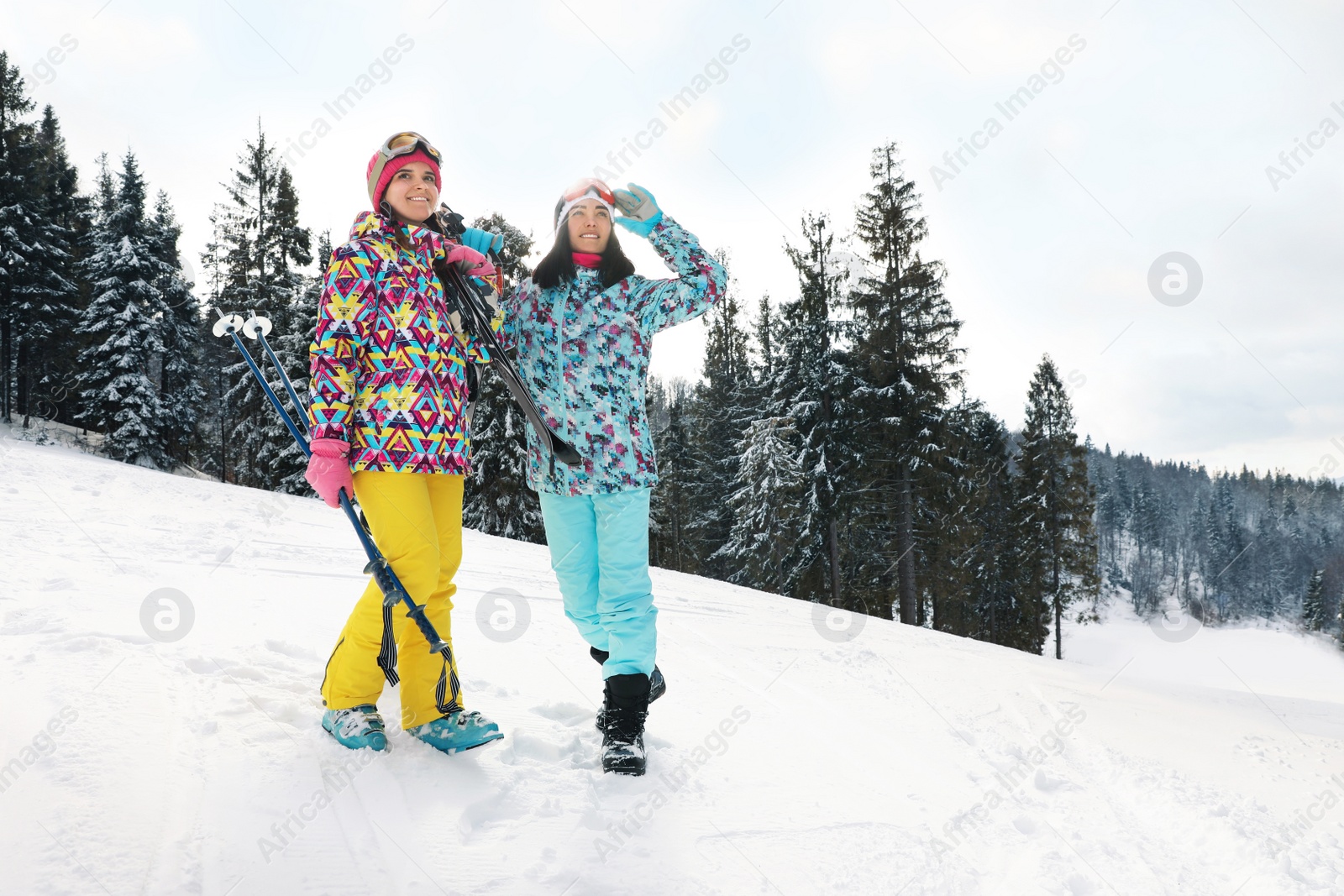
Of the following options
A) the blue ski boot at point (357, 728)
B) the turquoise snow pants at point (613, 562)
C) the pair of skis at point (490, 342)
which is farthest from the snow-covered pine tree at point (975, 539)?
the blue ski boot at point (357, 728)

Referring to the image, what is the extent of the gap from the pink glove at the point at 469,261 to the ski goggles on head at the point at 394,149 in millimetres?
391

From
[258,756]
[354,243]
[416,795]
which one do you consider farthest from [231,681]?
[354,243]

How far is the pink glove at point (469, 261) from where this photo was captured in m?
2.79

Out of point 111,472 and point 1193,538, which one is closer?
point 111,472

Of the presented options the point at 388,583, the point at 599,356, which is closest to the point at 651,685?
the point at 388,583

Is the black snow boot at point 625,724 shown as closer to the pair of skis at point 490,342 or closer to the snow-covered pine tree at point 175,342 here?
the pair of skis at point 490,342

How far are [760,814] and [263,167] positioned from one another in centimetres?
2792

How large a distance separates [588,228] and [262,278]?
23935 mm

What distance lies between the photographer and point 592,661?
13.3 ft

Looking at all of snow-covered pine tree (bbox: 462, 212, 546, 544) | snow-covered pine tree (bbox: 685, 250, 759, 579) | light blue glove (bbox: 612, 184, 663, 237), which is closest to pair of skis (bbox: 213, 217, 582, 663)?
light blue glove (bbox: 612, 184, 663, 237)

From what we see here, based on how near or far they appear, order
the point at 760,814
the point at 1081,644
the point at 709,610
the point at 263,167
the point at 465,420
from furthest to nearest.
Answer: the point at 1081,644 → the point at 263,167 → the point at 709,610 → the point at 465,420 → the point at 760,814

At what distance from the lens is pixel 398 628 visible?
2576 millimetres

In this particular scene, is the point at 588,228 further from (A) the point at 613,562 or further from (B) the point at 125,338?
(B) the point at 125,338

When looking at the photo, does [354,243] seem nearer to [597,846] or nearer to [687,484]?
[597,846]
